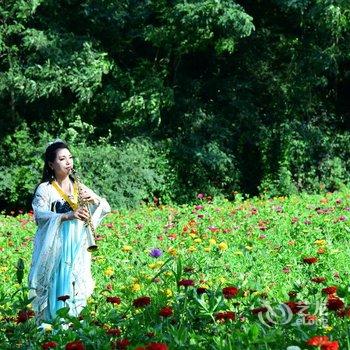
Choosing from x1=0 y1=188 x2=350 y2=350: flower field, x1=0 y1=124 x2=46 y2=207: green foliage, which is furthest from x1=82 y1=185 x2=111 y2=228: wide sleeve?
x1=0 y1=124 x2=46 y2=207: green foliage

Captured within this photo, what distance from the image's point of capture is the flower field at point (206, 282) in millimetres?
2867

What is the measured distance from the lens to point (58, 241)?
5.06m

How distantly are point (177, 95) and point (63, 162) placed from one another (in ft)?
40.7

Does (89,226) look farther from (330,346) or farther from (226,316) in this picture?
(330,346)

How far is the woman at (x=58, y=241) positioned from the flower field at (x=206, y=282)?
20 centimetres

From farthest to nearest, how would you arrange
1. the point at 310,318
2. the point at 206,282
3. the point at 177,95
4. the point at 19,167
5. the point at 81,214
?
the point at 177,95 < the point at 19,167 < the point at 206,282 < the point at 81,214 < the point at 310,318

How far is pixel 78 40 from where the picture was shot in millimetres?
16156

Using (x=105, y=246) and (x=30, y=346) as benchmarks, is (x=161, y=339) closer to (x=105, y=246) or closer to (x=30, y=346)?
(x=30, y=346)

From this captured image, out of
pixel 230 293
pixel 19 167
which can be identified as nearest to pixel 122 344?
pixel 230 293

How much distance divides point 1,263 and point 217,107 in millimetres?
10906

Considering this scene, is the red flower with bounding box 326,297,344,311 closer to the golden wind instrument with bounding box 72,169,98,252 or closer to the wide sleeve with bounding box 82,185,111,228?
the golden wind instrument with bounding box 72,169,98,252

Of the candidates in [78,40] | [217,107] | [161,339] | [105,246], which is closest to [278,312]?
[161,339]

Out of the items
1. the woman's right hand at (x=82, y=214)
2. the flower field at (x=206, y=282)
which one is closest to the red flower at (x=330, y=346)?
the flower field at (x=206, y=282)

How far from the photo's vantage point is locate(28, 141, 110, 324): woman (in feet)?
16.5
